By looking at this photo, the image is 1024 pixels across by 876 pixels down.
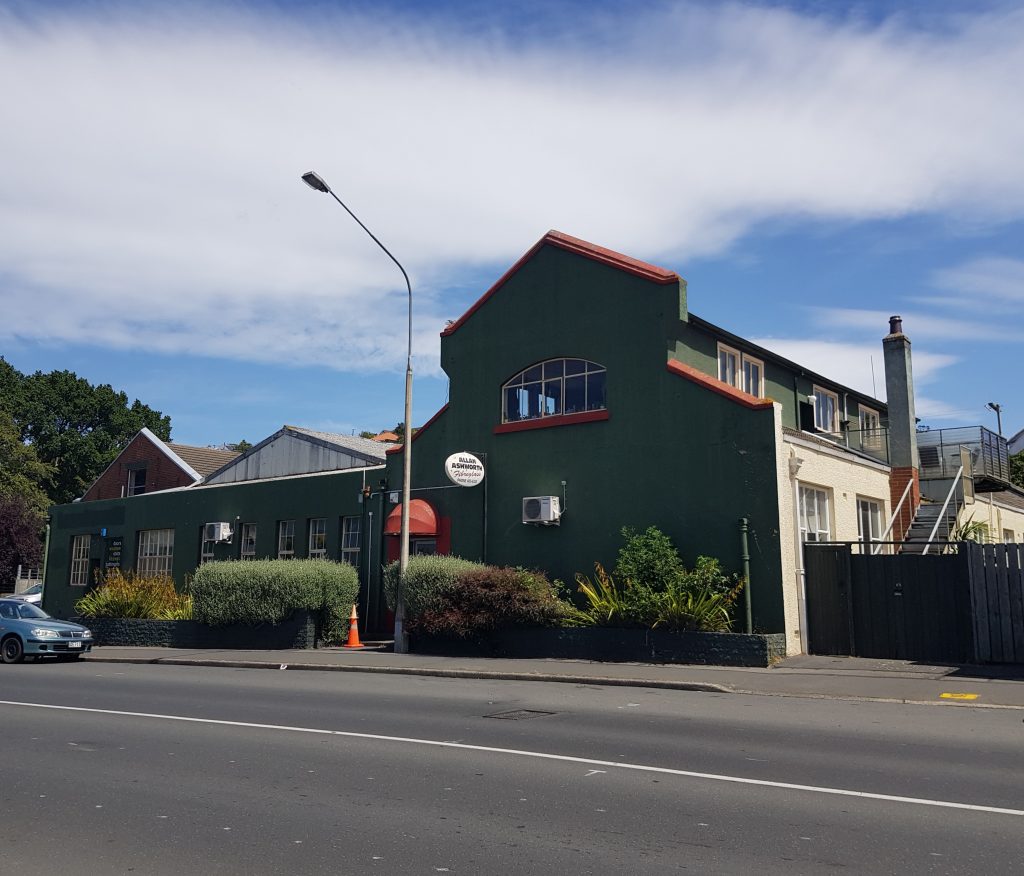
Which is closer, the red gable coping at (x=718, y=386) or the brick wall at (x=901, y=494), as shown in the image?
the red gable coping at (x=718, y=386)

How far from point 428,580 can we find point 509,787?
12181mm

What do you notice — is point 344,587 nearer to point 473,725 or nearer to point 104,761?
point 473,725

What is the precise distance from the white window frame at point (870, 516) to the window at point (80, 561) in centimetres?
2613

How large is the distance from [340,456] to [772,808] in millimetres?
23975

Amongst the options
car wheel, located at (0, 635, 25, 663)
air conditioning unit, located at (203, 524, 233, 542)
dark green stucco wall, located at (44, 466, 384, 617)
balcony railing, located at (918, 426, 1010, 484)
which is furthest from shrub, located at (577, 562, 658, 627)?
air conditioning unit, located at (203, 524, 233, 542)

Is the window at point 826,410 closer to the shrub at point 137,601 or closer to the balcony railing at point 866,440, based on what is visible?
the balcony railing at point 866,440

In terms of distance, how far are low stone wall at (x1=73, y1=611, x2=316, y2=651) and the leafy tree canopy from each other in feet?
148

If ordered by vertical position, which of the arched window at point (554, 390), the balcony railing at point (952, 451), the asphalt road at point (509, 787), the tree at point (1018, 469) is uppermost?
the tree at point (1018, 469)

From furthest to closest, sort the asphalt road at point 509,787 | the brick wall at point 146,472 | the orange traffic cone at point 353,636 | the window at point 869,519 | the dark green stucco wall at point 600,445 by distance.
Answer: the brick wall at point 146,472
the orange traffic cone at point 353,636
the window at point 869,519
the dark green stucco wall at point 600,445
the asphalt road at point 509,787

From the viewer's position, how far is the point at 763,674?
14.8 meters

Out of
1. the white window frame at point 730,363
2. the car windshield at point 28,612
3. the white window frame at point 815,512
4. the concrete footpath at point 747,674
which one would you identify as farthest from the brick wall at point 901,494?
the car windshield at point 28,612

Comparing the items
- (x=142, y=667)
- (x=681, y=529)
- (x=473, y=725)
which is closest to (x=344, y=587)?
(x=142, y=667)

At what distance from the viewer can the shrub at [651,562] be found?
680 inches

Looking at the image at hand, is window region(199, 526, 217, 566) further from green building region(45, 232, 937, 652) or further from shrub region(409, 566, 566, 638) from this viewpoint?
shrub region(409, 566, 566, 638)
